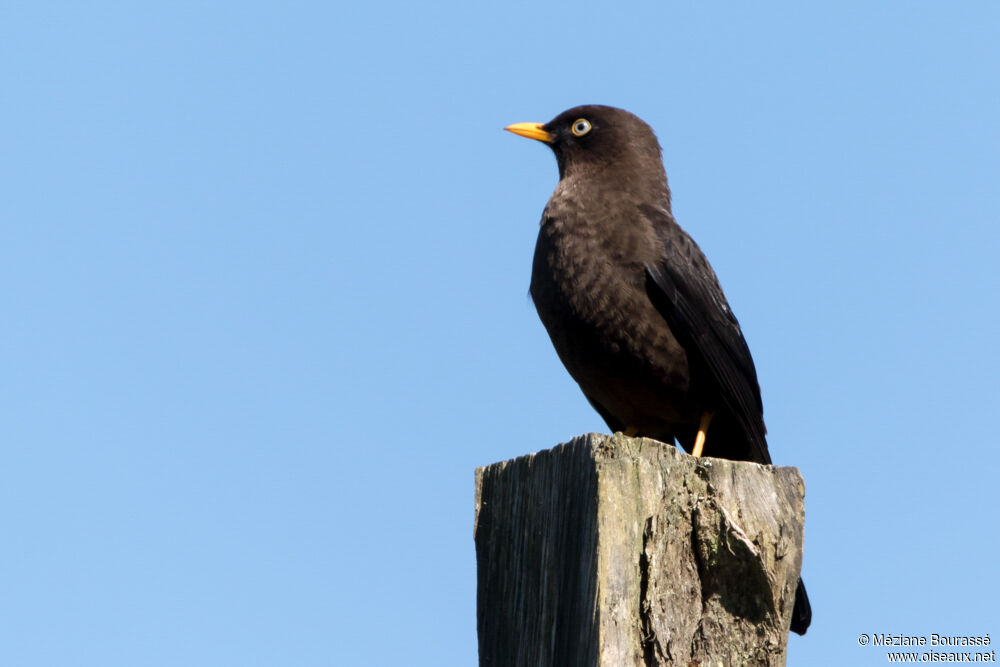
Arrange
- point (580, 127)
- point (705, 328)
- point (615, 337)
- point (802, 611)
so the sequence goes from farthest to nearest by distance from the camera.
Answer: point (580, 127), point (705, 328), point (615, 337), point (802, 611)

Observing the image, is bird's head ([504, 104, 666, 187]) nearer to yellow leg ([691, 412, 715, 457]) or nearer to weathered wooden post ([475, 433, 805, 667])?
yellow leg ([691, 412, 715, 457])

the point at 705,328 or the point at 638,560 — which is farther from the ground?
the point at 705,328

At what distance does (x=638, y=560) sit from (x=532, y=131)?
14.5ft

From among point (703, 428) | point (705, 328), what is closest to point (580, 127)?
point (705, 328)

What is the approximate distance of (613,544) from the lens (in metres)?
2.93

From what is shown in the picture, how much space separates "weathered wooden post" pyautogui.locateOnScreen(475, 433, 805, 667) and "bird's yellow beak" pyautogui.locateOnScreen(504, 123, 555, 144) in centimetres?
384

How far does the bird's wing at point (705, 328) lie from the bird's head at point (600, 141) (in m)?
0.80

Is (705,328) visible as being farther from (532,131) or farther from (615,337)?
(532,131)

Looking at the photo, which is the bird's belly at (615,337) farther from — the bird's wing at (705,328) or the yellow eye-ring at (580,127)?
the yellow eye-ring at (580,127)

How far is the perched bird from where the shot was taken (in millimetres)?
5336

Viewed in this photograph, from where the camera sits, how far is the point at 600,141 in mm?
6570

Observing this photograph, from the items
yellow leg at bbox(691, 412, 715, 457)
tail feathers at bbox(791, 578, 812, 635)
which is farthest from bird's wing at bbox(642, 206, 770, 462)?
tail feathers at bbox(791, 578, 812, 635)

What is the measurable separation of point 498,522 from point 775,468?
2.90ft

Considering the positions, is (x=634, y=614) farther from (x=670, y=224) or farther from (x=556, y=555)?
(x=670, y=224)
